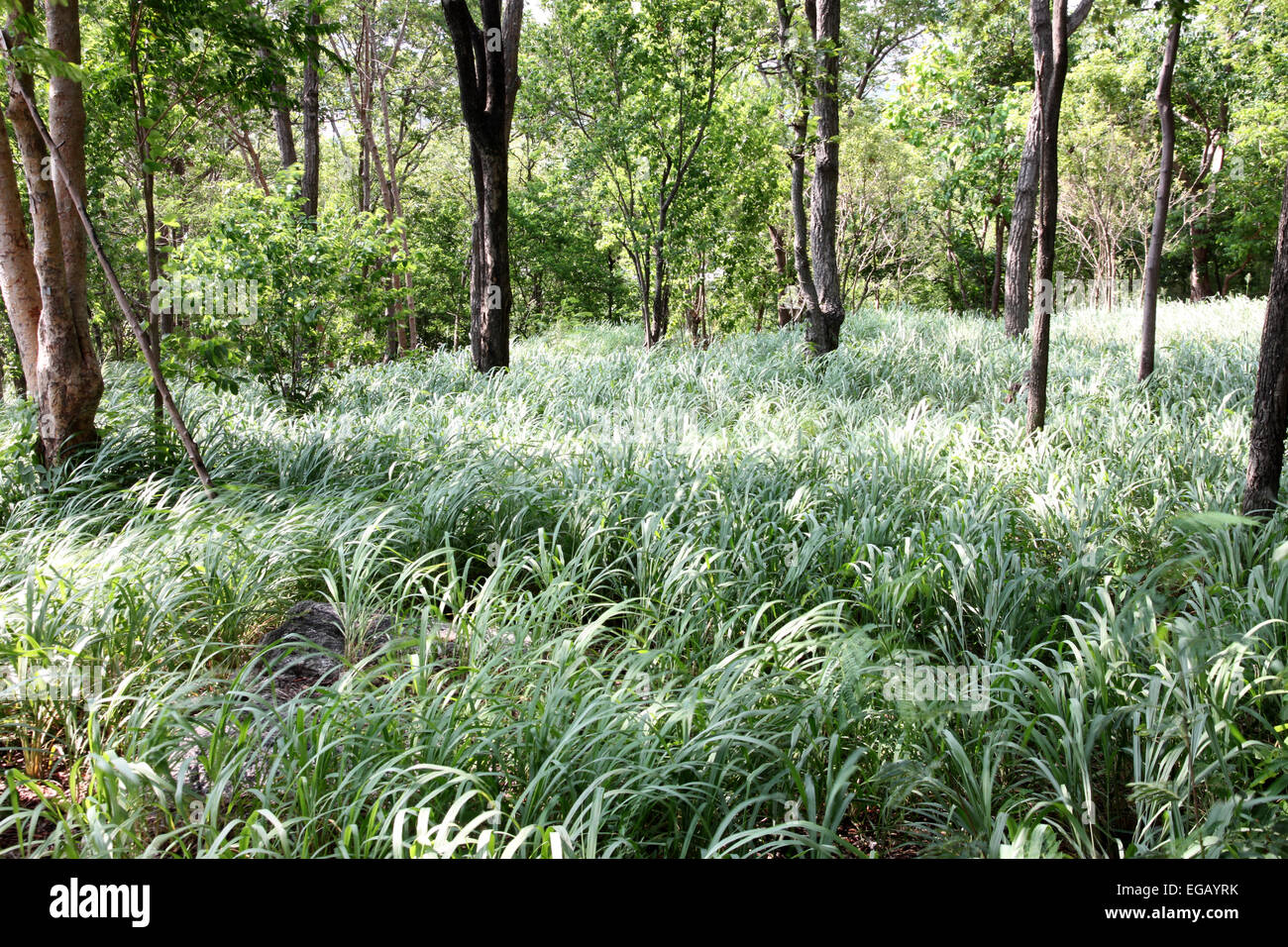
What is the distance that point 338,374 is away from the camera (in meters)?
6.50

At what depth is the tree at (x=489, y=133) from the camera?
6.89 m

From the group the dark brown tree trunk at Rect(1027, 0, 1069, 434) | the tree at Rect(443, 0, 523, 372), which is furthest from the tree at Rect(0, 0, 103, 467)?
the dark brown tree trunk at Rect(1027, 0, 1069, 434)

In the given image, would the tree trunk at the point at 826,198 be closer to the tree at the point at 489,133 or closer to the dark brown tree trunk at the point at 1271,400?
the tree at the point at 489,133

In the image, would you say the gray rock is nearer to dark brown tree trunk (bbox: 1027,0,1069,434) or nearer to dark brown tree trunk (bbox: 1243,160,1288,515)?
dark brown tree trunk (bbox: 1243,160,1288,515)

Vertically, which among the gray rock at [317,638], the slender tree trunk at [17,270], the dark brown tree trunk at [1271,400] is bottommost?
the gray rock at [317,638]

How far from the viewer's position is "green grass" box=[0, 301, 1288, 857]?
5.80 feet

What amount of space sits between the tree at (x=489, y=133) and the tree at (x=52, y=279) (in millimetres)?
3296

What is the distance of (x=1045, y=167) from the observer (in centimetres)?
437

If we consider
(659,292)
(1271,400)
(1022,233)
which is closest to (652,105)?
(659,292)

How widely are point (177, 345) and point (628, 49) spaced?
7695 mm

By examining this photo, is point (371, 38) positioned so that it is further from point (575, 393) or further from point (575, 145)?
point (575, 393)

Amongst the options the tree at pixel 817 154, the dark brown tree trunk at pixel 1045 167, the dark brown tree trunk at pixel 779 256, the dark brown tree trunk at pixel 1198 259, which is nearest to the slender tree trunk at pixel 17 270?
the tree at pixel 817 154
